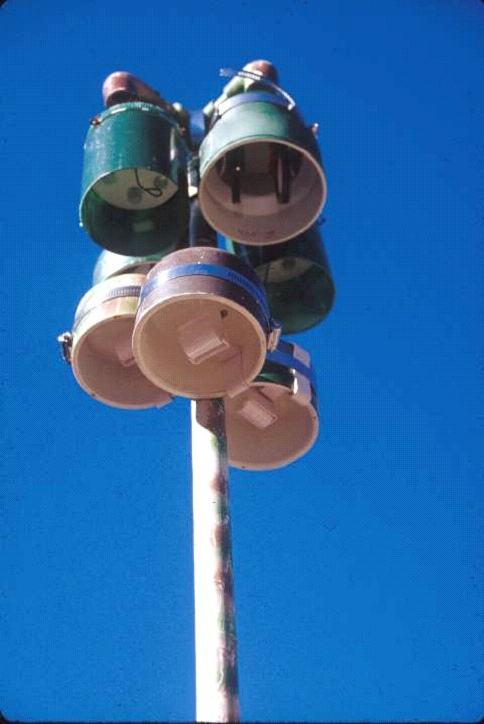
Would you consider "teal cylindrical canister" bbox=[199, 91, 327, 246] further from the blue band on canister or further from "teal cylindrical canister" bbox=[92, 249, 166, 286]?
the blue band on canister

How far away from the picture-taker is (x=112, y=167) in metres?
9.67

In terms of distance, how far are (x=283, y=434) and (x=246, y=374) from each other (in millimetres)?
1457

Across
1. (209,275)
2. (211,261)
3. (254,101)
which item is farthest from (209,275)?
(254,101)

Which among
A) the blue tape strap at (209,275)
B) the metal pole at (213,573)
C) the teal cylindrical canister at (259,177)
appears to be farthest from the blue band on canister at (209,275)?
the teal cylindrical canister at (259,177)

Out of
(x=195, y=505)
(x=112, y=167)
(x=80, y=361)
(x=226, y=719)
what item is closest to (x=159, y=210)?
(x=112, y=167)

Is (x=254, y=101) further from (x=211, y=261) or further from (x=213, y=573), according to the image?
(x=213, y=573)

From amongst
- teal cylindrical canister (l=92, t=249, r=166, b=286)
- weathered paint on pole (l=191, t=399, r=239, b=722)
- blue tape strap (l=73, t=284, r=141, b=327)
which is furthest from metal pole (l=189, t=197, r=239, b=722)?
teal cylindrical canister (l=92, t=249, r=166, b=286)

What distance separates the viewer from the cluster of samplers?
28.8ft

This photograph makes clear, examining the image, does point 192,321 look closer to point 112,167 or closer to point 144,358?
point 144,358

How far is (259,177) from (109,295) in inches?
79.4

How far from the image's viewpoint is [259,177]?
1054 cm

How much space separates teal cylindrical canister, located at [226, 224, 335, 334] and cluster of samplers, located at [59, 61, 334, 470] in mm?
13

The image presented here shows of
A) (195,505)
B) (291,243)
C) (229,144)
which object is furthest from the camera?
(291,243)

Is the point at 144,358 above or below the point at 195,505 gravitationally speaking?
above
